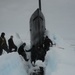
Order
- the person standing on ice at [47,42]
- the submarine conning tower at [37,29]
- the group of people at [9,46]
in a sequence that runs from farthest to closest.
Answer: the submarine conning tower at [37,29]
the person standing on ice at [47,42]
the group of people at [9,46]

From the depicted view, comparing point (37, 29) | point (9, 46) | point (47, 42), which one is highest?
point (37, 29)

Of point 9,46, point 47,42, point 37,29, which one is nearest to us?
point 9,46

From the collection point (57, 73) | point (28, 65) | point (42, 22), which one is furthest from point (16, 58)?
point (42, 22)

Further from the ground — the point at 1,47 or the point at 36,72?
the point at 1,47

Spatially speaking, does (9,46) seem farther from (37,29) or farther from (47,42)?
(37,29)

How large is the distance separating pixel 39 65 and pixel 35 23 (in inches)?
171

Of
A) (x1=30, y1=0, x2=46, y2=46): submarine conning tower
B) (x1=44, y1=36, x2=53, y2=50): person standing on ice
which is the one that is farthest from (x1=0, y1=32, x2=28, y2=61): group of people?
(x1=30, y1=0, x2=46, y2=46): submarine conning tower

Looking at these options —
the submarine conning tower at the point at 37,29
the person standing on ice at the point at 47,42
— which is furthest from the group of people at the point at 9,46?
the submarine conning tower at the point at 37,29

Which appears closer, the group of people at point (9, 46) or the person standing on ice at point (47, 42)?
the group of people at point (9, 46)

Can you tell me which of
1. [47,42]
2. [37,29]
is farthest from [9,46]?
[37,29]

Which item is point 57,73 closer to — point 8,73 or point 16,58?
point 8,73

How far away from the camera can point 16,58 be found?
521 inches

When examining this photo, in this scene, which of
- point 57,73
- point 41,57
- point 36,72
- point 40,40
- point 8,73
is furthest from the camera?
point 40,40

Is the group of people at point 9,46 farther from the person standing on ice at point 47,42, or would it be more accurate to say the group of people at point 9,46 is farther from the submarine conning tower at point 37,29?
the submarine conning tower at point 37,29
